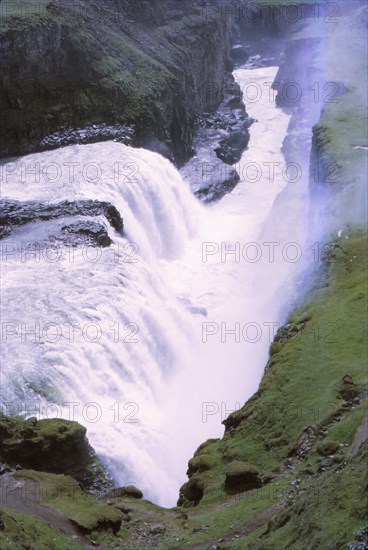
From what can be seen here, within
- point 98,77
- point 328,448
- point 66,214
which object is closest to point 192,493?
point 328,448

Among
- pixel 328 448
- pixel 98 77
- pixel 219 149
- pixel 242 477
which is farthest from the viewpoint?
pixel 219 149

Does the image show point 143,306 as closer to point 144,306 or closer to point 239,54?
point 144,306

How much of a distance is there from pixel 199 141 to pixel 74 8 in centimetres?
1624

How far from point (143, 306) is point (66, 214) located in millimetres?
7946

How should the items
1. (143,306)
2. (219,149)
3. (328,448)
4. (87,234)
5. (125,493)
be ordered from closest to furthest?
(328,448), (125,493), (143,306), (87,234), (219,149)

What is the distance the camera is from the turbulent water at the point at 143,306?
30453 millimetres

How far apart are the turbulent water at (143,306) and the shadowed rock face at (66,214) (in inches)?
29.3

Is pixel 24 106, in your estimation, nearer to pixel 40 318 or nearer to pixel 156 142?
pixel 156 142

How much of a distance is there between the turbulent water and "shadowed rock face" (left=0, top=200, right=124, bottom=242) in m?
0.74

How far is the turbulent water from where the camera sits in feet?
99.9

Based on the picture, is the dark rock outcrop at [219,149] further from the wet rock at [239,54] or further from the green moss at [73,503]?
the green moss at [73,503]

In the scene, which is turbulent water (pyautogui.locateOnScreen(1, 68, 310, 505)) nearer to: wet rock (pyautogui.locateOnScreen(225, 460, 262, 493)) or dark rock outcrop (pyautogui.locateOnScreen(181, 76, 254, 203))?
dark rock outcrop (pyautogui.locateOnScreen(181, 76, 254, 203))

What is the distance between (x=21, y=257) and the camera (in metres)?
38.0

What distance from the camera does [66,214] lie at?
42375mm
